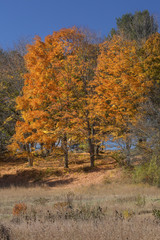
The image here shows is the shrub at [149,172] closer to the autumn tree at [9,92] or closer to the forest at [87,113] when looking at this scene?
the forest at [87,113]

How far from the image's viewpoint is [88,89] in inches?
900

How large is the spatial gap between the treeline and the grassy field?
1993 millimetres

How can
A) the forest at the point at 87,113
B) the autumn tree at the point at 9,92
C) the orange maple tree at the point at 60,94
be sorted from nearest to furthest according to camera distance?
the forest at the point at 87,113
the orange maple tree at the point at 60,94
the autumn tree at the point at 9,92

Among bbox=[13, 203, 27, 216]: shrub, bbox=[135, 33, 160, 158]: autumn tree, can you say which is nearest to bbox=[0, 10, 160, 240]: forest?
bbox=[135, 33, 160, 158]: autumn tree

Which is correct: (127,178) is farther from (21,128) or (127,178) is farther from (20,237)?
(20,237)

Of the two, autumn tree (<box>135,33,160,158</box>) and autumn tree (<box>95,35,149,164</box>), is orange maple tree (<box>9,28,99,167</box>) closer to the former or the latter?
autumn tree (<box>95,35,149,164</box>)

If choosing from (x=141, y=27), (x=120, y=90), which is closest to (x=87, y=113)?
(x=120, y=90)

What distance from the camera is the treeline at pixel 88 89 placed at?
67.7 ft

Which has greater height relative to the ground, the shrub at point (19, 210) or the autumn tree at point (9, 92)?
the autumn tree at point (9, 92)

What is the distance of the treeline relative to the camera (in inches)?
813

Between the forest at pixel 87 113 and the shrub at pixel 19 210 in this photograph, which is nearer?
the shrub at pixel 19 210

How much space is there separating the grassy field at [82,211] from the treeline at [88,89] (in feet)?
6.54

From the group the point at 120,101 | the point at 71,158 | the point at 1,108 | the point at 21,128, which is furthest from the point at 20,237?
the point at 1,108

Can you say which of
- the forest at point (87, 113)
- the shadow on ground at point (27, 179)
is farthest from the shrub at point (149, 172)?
the shadow on ground at point (27, 179)
